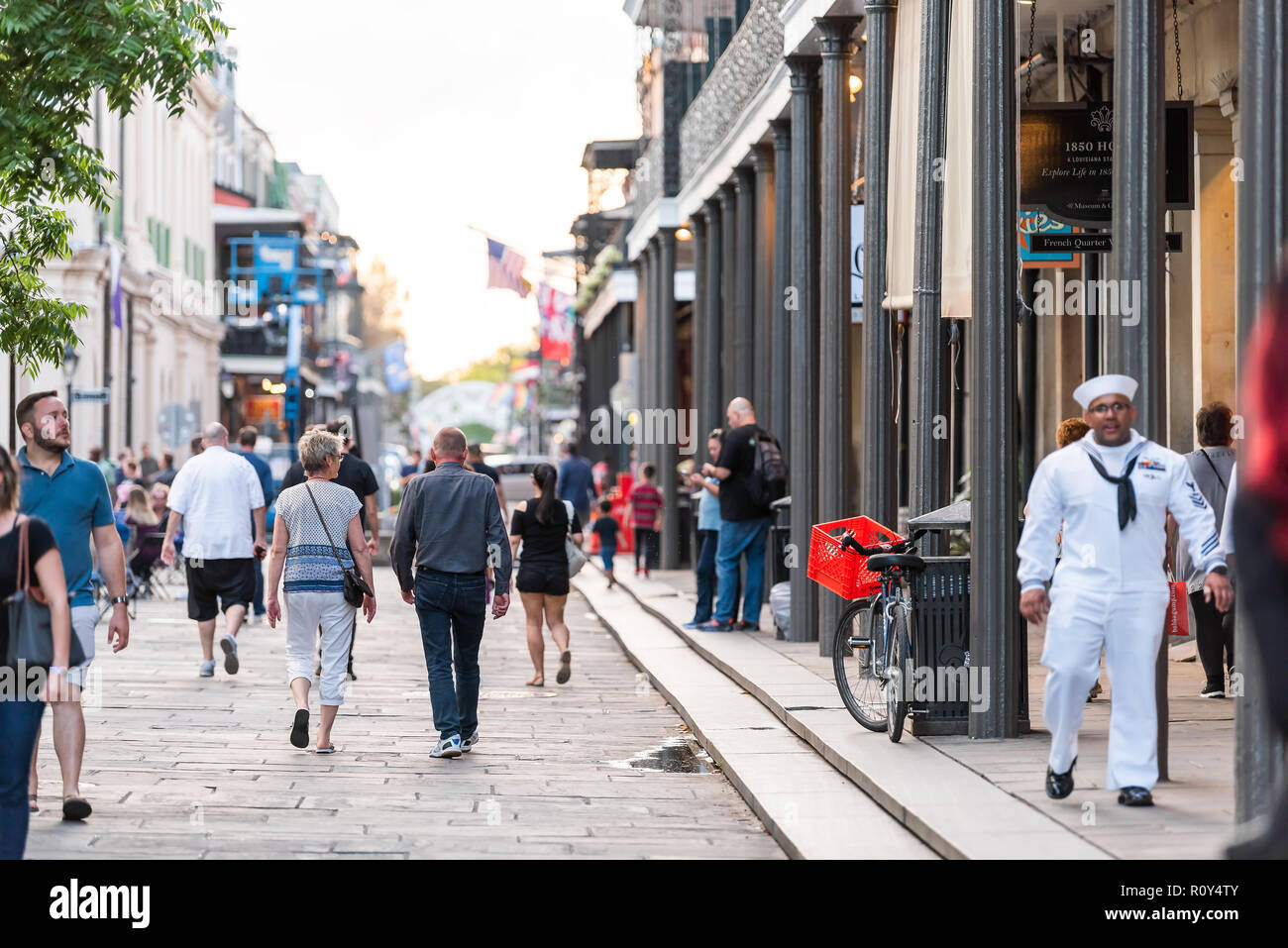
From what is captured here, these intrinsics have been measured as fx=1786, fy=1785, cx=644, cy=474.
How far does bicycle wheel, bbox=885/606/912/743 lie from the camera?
32.2ft

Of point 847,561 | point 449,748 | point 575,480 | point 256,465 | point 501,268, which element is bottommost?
point 449,748

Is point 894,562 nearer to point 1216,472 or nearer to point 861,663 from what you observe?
point 861,663

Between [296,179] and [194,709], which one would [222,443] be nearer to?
[194,709]

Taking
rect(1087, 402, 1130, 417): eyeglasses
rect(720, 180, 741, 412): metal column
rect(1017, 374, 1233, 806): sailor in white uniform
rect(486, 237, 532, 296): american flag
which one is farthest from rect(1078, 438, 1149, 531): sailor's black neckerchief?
rect(486, 237, 532, 296): american flag

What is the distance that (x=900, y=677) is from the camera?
984 centimetres

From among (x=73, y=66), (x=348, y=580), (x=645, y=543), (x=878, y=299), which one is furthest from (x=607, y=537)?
(x=348, y=580)

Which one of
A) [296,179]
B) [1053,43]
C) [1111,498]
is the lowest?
[1111,498]

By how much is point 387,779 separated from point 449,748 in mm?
763

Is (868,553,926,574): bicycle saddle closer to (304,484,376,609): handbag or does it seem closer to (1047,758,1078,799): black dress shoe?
(1047,758,1078,799): black dress shoe

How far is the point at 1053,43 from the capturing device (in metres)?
17.2

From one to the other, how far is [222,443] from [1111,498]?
31.1 feet

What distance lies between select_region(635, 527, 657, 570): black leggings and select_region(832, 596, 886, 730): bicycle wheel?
15120 mm

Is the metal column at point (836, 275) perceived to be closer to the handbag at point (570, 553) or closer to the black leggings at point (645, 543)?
the handbag at point (570, 553)
